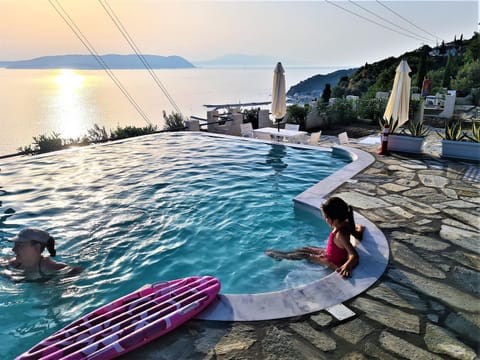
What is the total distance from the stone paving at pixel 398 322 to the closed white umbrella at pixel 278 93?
7.40 m

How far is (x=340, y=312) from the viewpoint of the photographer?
2.82m

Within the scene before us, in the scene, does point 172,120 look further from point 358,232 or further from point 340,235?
point 340,235

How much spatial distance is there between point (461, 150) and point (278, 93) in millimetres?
5753

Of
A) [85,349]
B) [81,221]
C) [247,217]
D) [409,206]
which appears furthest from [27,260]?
[409,206]

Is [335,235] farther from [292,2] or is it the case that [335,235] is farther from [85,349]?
[292,2]

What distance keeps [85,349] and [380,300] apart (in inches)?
97.4

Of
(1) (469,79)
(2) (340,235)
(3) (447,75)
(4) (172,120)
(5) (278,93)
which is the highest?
(3) (447,75)

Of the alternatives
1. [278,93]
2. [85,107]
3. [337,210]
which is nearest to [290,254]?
[337,210]

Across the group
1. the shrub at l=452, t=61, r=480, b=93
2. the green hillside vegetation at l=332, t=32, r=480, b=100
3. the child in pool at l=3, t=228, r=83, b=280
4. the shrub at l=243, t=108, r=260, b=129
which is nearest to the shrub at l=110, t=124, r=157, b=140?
the shrub at l=243, t=108, r=260, b=129

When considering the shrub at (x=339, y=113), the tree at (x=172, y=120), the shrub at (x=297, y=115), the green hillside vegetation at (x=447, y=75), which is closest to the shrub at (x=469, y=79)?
the green hillside vegetation at (x=447, y=75)

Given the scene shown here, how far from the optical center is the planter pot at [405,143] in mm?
8156

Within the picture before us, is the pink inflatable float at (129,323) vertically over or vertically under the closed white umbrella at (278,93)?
under

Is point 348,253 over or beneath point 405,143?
beneath

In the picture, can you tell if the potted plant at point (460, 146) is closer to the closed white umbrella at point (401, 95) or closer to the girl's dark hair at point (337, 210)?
the closed white umbrella at point (401, 95)
